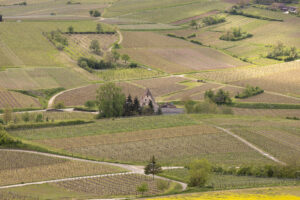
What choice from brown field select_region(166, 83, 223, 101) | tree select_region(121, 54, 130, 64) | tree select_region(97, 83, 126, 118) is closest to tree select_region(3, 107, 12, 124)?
tree select_region(97, 83, 126, 118)

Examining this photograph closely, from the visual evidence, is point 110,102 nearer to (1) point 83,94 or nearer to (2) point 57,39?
(1) point 83,94

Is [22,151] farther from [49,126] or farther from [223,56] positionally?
[223,56]

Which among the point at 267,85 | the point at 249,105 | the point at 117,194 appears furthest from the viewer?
the point at 267,85

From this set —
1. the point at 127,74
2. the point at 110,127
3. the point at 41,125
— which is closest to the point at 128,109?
the point at 110,127

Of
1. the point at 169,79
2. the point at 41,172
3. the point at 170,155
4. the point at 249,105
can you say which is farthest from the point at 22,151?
the point at 169,79

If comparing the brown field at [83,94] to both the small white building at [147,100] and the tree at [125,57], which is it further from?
the tree at [125,57]

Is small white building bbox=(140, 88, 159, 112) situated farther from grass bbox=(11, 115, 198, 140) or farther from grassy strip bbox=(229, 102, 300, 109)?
grassy strip bbox=(229, 102, 300, 109)

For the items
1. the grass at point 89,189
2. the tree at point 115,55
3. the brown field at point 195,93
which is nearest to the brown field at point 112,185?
the grass at point 89,189
